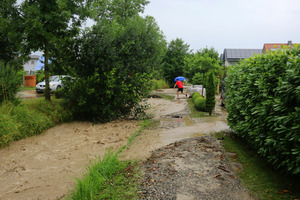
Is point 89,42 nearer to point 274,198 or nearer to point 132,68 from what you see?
point 132,68

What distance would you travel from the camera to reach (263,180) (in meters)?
4.39

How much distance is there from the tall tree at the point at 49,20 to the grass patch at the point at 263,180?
9.00 m

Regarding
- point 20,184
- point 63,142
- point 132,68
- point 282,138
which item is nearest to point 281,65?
point 282,138

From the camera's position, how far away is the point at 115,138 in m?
9.35

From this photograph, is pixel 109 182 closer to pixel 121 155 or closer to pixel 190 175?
pixel 190 175

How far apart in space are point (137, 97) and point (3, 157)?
633 cm

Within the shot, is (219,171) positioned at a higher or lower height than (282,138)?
lower

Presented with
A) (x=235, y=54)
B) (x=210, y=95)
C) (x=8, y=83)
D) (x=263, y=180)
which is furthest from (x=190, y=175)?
(x=235, y=54)

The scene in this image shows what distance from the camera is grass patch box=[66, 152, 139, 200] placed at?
4064 millimetres

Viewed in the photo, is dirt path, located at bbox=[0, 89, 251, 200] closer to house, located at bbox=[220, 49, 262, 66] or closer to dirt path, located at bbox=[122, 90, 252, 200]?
dirt path, located at bbox=[122, 90, 252, 200]

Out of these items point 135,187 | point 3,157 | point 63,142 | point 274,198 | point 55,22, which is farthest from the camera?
point 55,22

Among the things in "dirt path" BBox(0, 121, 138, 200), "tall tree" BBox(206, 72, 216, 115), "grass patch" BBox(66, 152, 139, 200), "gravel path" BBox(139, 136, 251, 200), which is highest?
"tall tree" BBox(206, 72, 216, 115)

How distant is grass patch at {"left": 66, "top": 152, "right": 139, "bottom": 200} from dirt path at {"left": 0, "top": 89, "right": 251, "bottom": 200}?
0.28m

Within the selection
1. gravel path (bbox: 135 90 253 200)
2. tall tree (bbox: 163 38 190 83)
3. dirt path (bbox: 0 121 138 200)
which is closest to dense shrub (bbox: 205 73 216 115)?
dirt path (bbox: 0 121 138 200)
